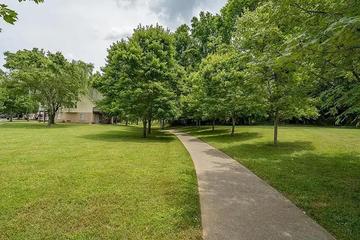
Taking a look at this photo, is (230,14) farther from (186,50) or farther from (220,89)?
(220,89)

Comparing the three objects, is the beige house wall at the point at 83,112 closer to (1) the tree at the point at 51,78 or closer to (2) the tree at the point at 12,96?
(2) the tree at the point at 12,96

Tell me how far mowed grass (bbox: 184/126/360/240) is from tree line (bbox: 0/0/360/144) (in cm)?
183

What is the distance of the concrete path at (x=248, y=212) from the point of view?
5625 mm

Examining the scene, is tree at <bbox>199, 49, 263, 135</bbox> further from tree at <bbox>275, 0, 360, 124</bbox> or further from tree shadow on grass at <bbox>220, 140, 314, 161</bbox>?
tree at <bbox>275, 0, 360, 124</bbox>

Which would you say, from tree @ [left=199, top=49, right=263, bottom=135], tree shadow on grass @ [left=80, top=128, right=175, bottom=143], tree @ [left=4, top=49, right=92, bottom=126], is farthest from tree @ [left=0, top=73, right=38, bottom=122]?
tree @ [left=199, top=49, right=263, bottom=135]

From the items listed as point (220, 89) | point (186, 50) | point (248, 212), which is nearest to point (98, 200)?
point (248, 212)

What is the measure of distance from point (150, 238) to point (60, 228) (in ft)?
5.65

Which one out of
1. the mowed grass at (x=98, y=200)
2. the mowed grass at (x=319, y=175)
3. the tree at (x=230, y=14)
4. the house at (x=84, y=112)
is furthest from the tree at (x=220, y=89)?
the house at (x=84, y=112)

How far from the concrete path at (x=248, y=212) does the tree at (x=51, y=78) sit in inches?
1503

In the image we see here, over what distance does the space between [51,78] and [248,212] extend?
4106 centimetres

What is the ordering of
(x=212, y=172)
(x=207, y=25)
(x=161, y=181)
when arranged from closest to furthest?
(x=161, y=181), (x=212, y=172), (x=207, y=25)

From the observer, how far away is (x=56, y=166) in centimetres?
1173

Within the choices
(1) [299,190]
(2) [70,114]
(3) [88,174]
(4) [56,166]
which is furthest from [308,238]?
(2) [70,114]

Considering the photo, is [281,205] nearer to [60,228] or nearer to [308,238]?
[308,238]
